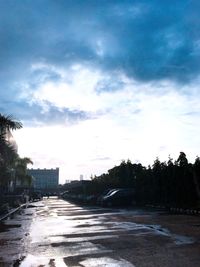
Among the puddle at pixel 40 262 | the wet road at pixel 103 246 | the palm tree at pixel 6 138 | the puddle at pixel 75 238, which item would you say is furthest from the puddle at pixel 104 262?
the palm tree at pixel 6 138

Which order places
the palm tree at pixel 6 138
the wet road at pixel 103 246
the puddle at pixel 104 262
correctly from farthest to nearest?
the palm tree at pixel 6 138, the wet road at pixel 103 246, the puddle at pixel 104 262

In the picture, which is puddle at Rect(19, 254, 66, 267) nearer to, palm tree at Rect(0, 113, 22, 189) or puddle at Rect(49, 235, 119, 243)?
puddle at Rect(49, 235, 119, 243)

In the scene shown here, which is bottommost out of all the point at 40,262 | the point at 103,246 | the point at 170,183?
the point at 40,262

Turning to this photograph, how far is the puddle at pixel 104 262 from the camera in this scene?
10555 mm

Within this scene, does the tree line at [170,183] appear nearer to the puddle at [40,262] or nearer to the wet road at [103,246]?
the wet road at [103,246]

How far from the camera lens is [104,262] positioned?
11.0 meters

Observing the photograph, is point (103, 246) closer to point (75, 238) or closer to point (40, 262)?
point (75, 238)

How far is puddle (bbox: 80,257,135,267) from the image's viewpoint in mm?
10555

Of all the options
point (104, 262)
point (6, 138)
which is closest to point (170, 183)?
point (6, 138)

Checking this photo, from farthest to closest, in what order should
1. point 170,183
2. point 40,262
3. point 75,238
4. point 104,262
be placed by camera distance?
point 170,183 → point 75,238 → point 40,262 → point 104,262

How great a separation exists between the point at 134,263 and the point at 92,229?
8.21m

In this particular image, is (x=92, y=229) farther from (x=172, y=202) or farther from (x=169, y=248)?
(x=172, y=202)

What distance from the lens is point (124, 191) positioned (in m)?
41.3

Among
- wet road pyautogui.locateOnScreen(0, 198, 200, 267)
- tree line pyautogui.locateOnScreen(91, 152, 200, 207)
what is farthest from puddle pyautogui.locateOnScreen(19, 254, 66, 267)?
tree line pyautogui.locateOnScreen(91, 152, 200, 207)
